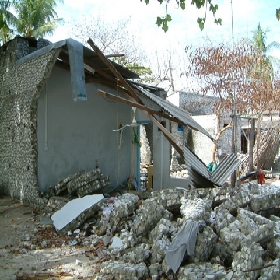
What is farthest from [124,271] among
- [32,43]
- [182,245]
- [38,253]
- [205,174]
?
[32,43]

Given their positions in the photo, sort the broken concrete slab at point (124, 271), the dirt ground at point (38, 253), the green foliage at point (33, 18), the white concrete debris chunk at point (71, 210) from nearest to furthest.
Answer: the broken concrete slab at point (124, 271)
the dirt ground at point (38, 253)
the white concrete debris chunk at point (71, 210)
the green foliage at point (33, 18)

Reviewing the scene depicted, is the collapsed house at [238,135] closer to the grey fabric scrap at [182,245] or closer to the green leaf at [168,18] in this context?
the grey fabric scrap at [182,245]

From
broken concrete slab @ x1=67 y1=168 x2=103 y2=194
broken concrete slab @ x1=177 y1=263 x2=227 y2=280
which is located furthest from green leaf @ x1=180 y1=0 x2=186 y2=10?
broken concrete slab @ x1=67 y1=168 x2=103 y2=194

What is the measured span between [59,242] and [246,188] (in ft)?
11.2

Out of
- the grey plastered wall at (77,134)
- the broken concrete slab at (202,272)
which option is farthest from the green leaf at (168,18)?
the grey plastered wall at (77,134)

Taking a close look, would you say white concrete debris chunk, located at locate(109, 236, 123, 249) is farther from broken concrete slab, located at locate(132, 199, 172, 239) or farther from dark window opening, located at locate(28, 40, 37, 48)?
dark window opening, located at locate(28, 40, 37, 48)

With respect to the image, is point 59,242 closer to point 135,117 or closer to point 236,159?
point 236,159

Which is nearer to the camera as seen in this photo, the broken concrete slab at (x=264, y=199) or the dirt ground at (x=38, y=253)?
the dirt ground at (x=38, y=253)

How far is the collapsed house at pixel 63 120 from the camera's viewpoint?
25.0ft

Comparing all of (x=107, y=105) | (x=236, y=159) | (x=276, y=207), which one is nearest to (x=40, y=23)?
(x=107, y=105)

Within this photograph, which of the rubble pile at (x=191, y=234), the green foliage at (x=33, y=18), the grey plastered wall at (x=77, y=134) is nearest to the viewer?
the rubble pile at (x=191, y=234)

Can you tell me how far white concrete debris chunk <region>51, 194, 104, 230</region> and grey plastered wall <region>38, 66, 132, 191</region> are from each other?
178 centimetres

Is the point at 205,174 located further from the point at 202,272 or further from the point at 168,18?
the point at 168,18

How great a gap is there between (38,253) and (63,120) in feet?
13.8
